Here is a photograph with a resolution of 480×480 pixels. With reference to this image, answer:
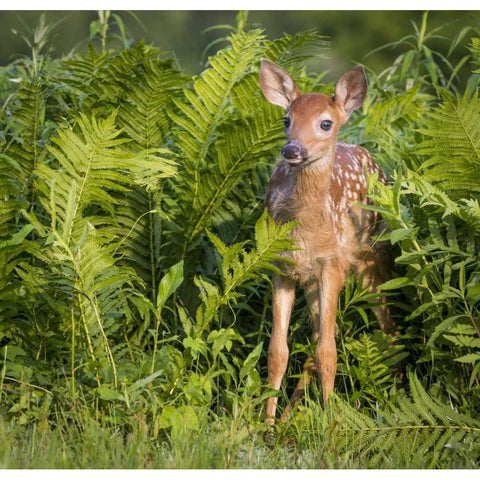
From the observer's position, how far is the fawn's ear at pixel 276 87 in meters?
4.89

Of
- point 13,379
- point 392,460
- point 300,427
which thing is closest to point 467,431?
point 392,460

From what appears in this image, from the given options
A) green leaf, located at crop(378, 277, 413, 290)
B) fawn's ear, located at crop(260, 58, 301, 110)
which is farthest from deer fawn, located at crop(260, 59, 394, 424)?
green leaf, located at crop(378, 277, 413, 290)

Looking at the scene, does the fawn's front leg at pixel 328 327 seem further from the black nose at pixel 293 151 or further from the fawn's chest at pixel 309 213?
the black nose at pixel 293 151

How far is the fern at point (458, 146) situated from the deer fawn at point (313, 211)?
443 mm

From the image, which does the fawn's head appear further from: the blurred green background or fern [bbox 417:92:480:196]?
the blurred green background

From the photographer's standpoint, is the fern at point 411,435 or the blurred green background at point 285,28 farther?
the blurred green background at point 285,28

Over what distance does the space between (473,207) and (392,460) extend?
1.19 metres

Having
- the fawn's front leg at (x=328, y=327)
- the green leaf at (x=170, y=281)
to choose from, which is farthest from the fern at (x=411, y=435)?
the green leaf at (x=170, y=281)

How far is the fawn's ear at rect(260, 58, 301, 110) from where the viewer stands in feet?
16.0

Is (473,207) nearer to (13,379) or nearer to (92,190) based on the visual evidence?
A: (92,190)

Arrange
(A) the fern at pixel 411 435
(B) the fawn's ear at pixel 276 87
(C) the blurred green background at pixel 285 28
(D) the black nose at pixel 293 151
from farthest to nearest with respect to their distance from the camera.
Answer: (C) the blurred green background at pixel 285 28
(B) the fawn's ear at pixel 276 87
(D) the black nose at pixel 293 151
(A) the fern at pixel 411 435

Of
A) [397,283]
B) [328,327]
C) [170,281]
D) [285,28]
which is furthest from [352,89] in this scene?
[285,28]

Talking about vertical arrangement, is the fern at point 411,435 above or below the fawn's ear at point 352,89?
below

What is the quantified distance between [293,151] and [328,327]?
0.89 m
